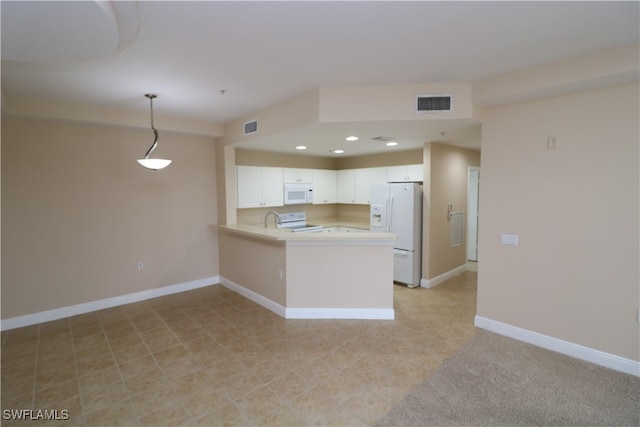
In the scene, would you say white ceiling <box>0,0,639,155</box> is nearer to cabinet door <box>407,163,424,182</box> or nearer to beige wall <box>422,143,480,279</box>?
beige wall <box>422,143,480,279</box>

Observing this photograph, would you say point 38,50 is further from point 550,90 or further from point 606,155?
point 606,155

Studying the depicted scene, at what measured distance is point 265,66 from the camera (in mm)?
2805

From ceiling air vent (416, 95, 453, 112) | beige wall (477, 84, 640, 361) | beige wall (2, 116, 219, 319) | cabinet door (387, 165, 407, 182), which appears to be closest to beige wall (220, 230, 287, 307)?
beige wall (2, 116, 219, 319)

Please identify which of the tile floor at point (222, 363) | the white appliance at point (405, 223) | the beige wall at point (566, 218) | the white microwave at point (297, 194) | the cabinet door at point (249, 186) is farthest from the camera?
the white microwave at point (297, 194)

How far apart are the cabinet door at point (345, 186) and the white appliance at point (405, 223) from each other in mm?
1264

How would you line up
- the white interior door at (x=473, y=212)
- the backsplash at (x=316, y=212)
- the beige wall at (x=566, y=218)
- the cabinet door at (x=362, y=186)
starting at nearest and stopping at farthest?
the beige wall at (x=566, y=218) < the backsplash at (x=316, y=212) < the cabinet door at (x=362, y=186) < the white interior door at (x=473, y=212)

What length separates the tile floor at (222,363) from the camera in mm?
2367

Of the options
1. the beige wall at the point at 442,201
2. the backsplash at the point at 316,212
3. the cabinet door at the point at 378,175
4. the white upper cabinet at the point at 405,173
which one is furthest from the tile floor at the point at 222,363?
the cabinet door at the point at 378,175

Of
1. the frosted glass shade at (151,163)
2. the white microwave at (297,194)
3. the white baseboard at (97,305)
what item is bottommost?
the white baseboard at (97,305)

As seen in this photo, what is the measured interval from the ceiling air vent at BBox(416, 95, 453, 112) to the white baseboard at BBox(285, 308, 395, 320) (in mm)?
2327

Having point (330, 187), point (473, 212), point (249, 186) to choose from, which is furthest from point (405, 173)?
point (249, 186)

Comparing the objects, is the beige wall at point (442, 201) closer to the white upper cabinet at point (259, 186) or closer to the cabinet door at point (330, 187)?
the cabinet door at point (330, 187)

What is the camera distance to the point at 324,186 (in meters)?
6.81

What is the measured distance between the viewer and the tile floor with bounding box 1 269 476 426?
2367mm
